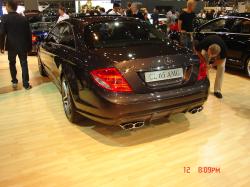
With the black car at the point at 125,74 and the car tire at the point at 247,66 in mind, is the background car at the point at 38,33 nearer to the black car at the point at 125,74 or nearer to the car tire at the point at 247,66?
the black car at the point at 125,74

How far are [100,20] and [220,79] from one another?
2.57m

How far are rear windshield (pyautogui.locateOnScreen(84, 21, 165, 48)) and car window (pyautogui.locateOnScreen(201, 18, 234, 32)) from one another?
3542mm

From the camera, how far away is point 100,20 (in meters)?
3.96

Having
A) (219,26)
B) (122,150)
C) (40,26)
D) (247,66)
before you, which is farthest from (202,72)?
(40,26)

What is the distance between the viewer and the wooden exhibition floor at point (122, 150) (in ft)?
9.43

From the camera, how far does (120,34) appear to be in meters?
3.91

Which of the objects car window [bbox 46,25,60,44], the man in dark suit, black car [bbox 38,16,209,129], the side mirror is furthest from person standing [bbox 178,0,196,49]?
the man in dark suit

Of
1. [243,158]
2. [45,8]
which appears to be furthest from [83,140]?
[45,8]

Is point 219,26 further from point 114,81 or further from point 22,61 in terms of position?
point 114,81

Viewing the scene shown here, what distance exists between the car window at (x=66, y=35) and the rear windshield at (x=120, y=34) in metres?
0.29

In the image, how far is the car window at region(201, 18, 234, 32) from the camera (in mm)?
7087

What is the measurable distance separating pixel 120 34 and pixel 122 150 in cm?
152

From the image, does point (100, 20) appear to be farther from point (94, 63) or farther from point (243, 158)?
point (243, 158)

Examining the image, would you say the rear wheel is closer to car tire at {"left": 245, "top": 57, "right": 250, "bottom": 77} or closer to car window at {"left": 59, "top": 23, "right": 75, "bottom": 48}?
car window at {"left": 59, "top": 23, "right": 75, "bottom": 48}
